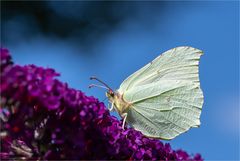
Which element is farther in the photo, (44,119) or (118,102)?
(118,102)

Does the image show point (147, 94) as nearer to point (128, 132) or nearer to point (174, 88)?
point (174, 88)

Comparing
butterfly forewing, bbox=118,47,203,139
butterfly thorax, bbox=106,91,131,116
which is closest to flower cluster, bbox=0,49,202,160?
butterfly thorax, bbox=106,91,131,116

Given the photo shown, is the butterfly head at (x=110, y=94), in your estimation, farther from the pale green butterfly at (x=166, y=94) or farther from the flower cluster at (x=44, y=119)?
the flower cluster at (x=44, y=119)

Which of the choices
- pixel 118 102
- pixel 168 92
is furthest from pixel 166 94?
pixel 118 102

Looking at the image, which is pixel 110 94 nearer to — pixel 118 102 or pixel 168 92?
pixel 118 102

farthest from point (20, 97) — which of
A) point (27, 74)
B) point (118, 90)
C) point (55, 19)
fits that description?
point (55, 19)

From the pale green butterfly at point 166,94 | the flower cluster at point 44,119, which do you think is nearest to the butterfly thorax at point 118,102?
the pale green butterfly at point 166,94
